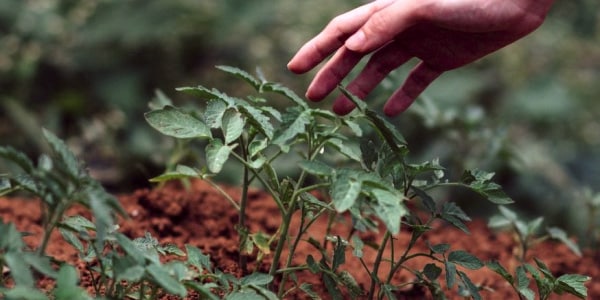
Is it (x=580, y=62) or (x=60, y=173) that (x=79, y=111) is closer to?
(x=60, y=173)

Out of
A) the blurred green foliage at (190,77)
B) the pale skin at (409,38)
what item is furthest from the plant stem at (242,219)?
the blurred green foliage at (190,77)

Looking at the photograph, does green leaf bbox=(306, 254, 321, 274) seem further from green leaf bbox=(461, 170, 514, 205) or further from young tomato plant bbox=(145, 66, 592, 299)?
green leaf bbox=(461, 170, 514, 205)

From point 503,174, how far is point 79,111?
2.28 m

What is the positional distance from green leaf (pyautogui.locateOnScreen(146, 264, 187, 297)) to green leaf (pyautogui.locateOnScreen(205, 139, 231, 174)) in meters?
0.22

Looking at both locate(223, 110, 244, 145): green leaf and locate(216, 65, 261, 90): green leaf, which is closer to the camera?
locate(223, 110, 244, 145): green leaf

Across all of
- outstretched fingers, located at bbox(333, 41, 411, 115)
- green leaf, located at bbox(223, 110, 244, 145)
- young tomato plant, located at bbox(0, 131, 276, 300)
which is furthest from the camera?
outstretched fingers, located at bbox(333, 41, 411, 115)

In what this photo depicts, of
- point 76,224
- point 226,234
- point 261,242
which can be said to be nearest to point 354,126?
point 261,242

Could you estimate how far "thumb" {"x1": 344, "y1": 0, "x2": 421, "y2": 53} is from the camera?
1451 mm

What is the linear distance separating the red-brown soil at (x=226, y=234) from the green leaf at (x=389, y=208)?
1.64 ft

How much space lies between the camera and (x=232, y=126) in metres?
1.33

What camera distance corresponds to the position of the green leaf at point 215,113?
4.37 feet

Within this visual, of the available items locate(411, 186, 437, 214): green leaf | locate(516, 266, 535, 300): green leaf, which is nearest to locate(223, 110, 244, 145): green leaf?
locate(411, 186, 437, 214): green leaf

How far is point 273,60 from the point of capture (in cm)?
477

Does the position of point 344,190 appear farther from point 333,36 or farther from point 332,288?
point 333,36
